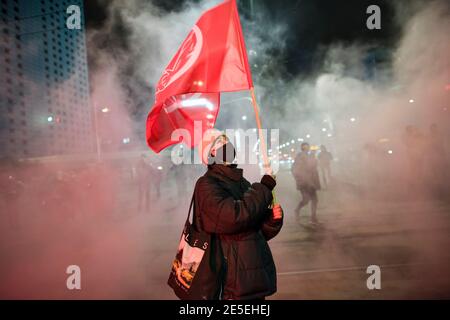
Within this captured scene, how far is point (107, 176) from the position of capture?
977cm

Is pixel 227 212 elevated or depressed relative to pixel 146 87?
depressed

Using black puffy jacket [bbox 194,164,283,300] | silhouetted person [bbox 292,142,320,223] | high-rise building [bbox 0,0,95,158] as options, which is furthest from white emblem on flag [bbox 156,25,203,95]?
high-rise building [bbox 0,0,95,158]

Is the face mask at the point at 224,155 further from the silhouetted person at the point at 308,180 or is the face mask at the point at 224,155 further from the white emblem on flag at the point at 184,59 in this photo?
the silhouetted person at the point at 308,180

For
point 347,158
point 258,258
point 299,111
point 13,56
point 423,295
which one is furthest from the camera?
point 13,56

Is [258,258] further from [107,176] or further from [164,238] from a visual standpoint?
[107,176]

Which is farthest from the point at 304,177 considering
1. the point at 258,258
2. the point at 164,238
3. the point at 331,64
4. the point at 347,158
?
the point at 347,158

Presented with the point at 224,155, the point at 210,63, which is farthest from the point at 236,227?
the point at 210,63

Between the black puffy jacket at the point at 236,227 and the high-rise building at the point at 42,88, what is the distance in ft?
141

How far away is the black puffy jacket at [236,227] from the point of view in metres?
1.46

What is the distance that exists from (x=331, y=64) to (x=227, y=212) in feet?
33.6

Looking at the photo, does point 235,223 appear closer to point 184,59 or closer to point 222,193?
point 222,193

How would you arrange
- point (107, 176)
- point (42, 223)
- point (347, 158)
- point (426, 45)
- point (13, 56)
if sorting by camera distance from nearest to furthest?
1. point (42, 223)
2. point (426, 45)
3. point (107, 176)
4. point (347, 158)
5. point (13, 56)

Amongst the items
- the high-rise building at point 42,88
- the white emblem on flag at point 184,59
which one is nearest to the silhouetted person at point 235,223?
the white emblem on flag at point 184,59

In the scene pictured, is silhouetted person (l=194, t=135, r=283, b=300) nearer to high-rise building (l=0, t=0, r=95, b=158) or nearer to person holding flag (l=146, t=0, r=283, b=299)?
person holding flag (l=146, t=0, r=283, b=299)
